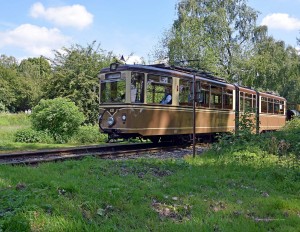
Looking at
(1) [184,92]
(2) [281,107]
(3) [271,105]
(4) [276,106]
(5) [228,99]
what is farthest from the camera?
(2) [281,107]

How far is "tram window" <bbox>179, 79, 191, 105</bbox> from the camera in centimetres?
1356

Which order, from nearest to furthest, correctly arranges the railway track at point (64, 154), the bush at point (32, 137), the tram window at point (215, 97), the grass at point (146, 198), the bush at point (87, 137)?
the grass at point (146, 198)
the railway track at point (64, 154)
the bush at point (32, 137)
the tram window at point (215, 97)
the bush at point (87, 137)

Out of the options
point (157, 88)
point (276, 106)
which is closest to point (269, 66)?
point (276, 106)

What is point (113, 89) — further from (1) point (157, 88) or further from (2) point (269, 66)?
(2) point (269, 66)

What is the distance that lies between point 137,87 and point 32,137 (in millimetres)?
6189

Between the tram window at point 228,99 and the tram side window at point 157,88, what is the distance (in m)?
4.85

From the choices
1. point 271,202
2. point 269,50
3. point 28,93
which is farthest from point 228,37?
point 28,93

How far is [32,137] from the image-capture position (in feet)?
51.8

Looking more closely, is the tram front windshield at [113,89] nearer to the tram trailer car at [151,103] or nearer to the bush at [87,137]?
the tram trailer car at [151,103]

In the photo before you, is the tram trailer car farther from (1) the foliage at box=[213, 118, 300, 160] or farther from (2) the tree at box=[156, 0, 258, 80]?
(2) the tree at box=[156, 0, 258, 80]

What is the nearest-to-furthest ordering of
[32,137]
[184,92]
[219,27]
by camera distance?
[184,92]
[32,137]
[219,27]

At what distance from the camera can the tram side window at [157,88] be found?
12430 millimetres

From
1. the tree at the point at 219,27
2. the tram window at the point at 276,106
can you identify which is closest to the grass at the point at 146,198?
the tram window at the point at 276,106

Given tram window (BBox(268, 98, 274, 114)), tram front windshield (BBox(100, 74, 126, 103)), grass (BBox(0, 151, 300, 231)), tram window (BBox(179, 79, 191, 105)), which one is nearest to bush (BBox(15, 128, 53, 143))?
tram front windshield (BBox(100, 74, 126, 103))
